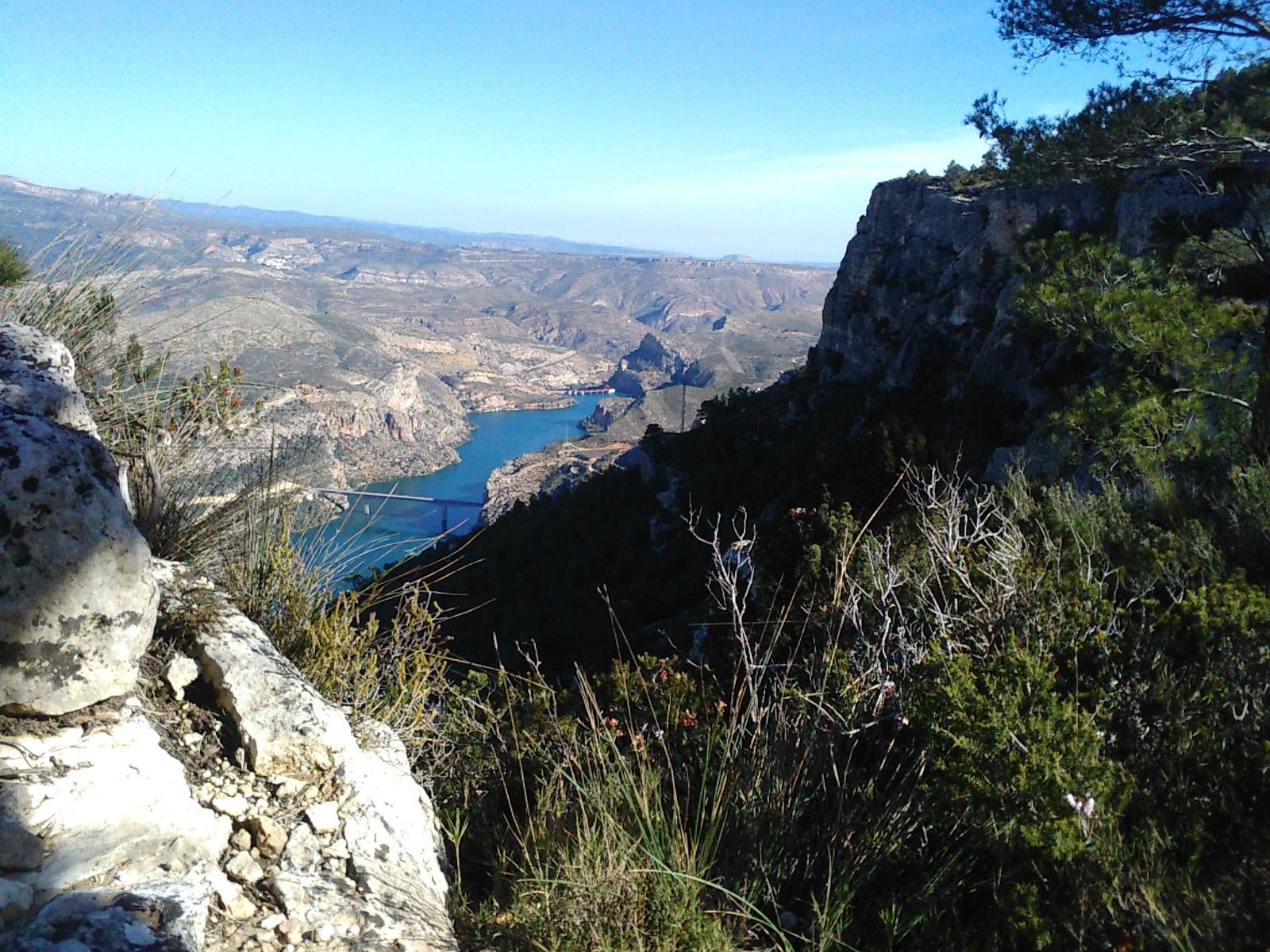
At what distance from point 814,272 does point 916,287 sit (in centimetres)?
17454

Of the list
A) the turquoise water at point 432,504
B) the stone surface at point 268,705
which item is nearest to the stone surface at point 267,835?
the stone surface at point 268,705

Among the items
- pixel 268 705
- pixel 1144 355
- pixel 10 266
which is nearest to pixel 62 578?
pixel 268 705

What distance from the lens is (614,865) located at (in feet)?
5.10

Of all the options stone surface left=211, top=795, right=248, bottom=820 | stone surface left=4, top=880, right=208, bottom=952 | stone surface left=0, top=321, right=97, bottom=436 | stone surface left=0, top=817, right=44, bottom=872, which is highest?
stone surface left=0, top=321, right=97, bottom=436

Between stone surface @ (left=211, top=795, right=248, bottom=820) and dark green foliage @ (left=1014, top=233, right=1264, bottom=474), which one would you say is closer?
stone surface @ (left=211, top=795, right=248, bottom=820)

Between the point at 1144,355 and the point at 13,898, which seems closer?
the point at 13,898

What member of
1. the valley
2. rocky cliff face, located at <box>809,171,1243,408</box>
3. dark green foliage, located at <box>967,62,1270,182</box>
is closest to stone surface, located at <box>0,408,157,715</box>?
the valley

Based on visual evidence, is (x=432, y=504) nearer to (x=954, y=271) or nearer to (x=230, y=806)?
(x=954, y=271)

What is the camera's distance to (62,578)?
5.00 feet

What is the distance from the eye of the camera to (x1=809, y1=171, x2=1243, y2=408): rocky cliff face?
13.4 meters

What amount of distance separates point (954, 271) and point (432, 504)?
18032mm

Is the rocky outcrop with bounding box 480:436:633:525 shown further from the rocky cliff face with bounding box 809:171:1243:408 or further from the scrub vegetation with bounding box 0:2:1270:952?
the scrub vegetation with bounding box 0:2:1270:952

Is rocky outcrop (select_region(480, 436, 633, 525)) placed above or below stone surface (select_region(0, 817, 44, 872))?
below

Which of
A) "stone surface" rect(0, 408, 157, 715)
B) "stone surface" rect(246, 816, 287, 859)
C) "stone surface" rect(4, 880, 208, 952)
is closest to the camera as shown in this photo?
"stone surface" rect(4, 880, 208, 952)
